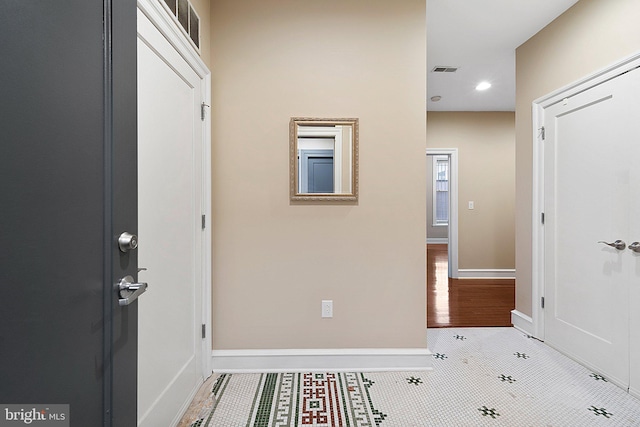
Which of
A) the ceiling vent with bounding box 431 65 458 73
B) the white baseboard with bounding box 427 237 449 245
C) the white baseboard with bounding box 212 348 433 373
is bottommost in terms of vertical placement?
the white baseboard with bounding box 212 348 433 373

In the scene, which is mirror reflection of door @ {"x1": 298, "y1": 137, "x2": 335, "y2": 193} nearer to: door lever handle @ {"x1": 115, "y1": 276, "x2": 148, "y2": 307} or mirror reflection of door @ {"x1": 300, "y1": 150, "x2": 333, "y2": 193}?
mirror reflection of door @ {"x1": 300, "y1": 150, "x2": 333, "y2": 193}

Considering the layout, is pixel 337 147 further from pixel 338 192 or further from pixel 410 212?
pixel 410 212

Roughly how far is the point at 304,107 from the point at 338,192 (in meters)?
0.63

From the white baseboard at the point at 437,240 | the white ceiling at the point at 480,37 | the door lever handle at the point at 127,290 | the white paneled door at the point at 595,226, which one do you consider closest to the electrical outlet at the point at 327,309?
the door lever handle at the point at 127,290

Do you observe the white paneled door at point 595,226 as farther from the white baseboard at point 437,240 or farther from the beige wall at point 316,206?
the white baseboard at point 437,240

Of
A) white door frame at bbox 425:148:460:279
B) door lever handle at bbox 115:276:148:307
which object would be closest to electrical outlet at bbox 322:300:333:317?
door lever handle at bbox 115:276:148:307

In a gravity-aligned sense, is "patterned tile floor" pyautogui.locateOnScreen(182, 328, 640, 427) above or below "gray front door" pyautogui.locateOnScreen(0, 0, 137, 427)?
below

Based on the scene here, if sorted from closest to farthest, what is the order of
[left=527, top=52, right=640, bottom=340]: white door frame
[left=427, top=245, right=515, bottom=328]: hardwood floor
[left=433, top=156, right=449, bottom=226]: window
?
[left=527, top=52, right=640, bottom=340]: white door frame → [left=427, top=245, right=515, bottom=328]: hardwood floor → [left=433, top=156, right=449, bottom=226]: window

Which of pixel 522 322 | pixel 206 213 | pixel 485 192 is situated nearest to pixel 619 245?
pixel 522 322

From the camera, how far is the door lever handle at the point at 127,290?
770mm

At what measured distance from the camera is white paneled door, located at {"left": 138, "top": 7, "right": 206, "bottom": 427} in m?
1.25

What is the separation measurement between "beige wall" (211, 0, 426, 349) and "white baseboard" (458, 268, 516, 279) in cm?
304

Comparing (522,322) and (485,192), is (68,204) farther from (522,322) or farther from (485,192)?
(485,192)

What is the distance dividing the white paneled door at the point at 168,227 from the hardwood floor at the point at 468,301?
2.17 meters
